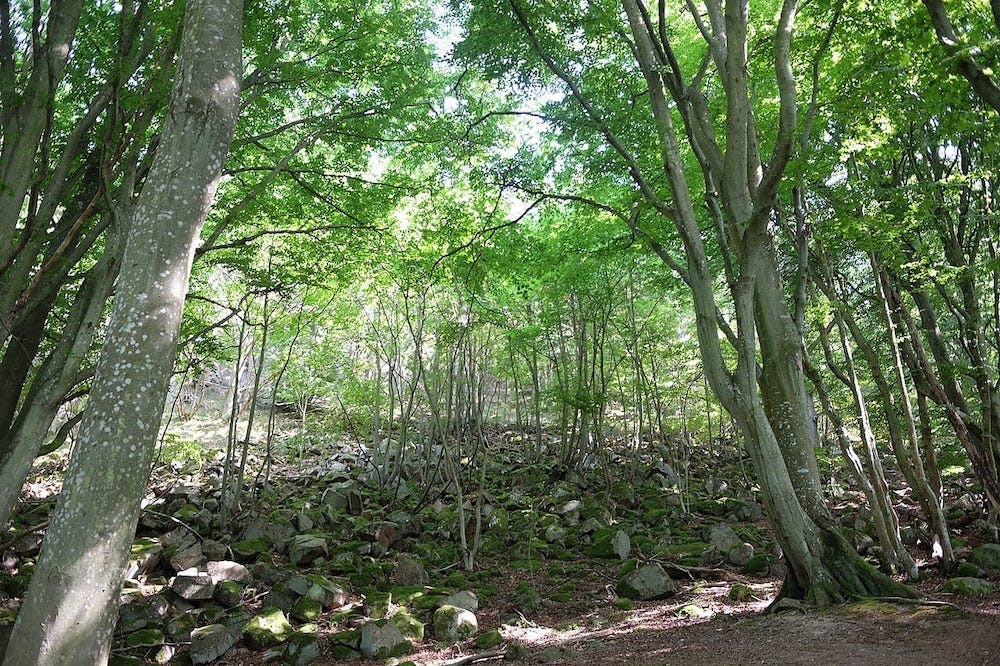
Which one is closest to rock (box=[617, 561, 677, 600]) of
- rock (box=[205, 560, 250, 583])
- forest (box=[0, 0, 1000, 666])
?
forest (box=[0, 0, 1000, 666])

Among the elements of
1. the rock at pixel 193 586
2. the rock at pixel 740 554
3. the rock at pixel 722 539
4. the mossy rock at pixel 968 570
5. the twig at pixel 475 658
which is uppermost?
the mossy rock at pixel 968 570

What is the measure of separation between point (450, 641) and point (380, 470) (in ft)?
26.0

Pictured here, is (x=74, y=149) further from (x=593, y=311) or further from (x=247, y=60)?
(x=593, y=311)

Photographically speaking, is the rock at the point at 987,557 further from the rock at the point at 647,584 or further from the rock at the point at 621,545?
the rock at the point at 621,545

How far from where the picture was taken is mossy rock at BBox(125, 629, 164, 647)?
5770 mm

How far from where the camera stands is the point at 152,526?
31.2 ft

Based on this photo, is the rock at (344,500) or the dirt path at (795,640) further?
the rock at (344,500)

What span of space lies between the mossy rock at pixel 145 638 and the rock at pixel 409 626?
2370mm

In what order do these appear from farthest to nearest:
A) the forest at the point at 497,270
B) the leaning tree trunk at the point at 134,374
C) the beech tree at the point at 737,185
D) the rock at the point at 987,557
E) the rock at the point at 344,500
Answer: the rock at the point at 344,500
the rock at the point at 987,557
the beech tree at the point at 737,185
the forest at the point at 497,270
the leaning tree trunk at the point at 134,374

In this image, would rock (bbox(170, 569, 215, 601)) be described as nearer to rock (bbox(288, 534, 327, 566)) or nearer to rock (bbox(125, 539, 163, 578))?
rock (bbox(125, 539, 163, 578))

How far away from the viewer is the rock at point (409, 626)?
20.2ft

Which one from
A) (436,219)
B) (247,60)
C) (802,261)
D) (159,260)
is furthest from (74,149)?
(802,261)

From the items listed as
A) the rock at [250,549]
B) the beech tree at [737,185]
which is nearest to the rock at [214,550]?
the rock at [250,549]

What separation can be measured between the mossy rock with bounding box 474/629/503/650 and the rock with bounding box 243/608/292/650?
81.3 inches
